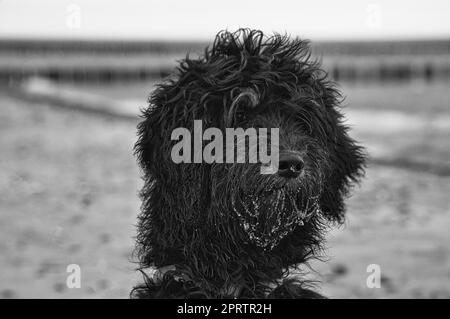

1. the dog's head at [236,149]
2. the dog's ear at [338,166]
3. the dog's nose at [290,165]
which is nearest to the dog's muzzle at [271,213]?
the dog's head at [236,149]

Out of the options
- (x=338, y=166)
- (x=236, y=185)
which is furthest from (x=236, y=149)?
(x=338, y=166)

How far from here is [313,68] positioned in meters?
3.91

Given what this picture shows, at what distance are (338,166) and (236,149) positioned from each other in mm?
721

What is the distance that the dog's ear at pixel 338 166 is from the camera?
3825mm

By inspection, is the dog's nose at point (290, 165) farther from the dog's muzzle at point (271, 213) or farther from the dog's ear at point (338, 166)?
the dog's ear at point (338, 166)

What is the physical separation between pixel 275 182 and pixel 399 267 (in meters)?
3.18

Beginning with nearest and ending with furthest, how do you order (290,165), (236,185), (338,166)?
(290,165) < (236,185) < (338,166)

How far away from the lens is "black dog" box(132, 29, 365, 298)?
347 cm

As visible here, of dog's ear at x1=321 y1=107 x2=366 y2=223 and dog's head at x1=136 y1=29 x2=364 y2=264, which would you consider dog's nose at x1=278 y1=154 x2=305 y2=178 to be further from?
dog's ear at x1=321 y1=107 x2=366 y2=223

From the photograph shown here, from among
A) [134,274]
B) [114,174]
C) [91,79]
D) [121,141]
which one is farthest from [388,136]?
[91,79]

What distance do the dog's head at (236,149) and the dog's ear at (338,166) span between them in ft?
0.08

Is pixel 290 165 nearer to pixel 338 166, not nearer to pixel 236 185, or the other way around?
pixel 236 185

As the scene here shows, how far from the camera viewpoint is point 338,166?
3.88m

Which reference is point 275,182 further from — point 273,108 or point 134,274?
point 134,274
